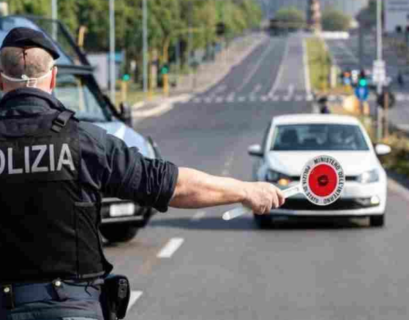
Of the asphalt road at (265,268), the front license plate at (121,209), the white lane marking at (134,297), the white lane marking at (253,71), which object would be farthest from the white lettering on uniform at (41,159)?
the white lane marking at (253,71)

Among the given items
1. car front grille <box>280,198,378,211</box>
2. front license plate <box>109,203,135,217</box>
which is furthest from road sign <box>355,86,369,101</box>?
front license plate <box>109,203,135,217</box>

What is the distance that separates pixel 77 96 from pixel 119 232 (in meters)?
2.37

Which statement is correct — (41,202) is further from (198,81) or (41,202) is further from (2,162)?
(198,81)

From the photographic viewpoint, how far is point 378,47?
1865 inches

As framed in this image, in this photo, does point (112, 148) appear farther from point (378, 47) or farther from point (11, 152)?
point (378, 47)

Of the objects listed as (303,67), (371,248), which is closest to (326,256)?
(371,248)

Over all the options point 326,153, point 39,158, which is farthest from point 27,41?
point 326,153

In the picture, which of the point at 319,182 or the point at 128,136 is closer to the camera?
the point at 319,182

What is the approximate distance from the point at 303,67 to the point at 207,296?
142705mm

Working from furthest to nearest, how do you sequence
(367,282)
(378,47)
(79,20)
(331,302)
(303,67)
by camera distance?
(303,67) < (79,20) < (378,47) < (367,282) < (331,302)

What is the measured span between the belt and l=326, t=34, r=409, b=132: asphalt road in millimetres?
62129

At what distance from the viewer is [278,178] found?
58.6 feet

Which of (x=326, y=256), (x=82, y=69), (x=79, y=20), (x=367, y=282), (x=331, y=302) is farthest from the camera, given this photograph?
(x=79, y=20)

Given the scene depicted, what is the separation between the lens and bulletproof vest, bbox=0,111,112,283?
4.55 meters
